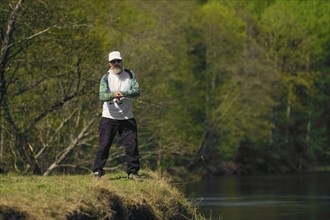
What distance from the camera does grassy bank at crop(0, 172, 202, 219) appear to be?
10.3m

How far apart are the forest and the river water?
2836mm

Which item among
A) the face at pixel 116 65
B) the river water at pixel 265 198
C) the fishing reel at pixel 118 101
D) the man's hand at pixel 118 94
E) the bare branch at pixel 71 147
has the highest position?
the face at pixel 116 65

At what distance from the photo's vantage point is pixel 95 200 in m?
11.5

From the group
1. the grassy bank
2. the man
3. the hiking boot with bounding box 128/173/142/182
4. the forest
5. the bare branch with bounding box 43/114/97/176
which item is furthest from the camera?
the bare branch with bounding box 43/114/97/176

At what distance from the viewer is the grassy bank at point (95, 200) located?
1034 cm

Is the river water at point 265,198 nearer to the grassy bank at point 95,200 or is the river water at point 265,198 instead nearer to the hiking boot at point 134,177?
the hiking boot at point 134,177

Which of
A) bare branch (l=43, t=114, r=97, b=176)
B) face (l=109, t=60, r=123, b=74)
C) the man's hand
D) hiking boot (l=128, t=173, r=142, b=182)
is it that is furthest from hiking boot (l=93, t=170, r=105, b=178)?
bare branch (l=43, t=114, r=97, b=176)

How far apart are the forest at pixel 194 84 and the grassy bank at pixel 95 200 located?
47.2ft

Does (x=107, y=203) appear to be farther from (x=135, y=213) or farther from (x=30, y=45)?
(x=30, y=45)

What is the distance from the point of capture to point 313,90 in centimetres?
8119

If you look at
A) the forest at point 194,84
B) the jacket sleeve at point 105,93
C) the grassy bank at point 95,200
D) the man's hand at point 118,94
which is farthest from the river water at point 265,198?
the man's hand at point 118,94

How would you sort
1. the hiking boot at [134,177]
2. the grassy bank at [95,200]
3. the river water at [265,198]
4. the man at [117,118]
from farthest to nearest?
the river water at [265,198]
the hiking boot at [134,177]
the man at [117,118]
the grassy bank at [95,200]

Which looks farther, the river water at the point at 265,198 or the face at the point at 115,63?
the river water at the point at 265,198

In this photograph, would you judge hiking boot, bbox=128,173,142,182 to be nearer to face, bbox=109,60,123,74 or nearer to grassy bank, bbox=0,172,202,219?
grassy bank, bbox=0,172,202,219
